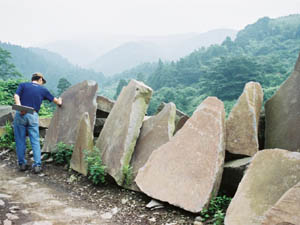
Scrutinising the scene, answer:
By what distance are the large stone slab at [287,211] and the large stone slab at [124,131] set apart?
→ 187 cm

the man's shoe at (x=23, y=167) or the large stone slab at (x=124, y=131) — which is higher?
A: the large stone slab at (x=124, y=131)

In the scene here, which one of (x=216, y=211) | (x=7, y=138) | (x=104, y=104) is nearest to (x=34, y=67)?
(x=7, y=138)

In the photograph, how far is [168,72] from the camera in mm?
54625

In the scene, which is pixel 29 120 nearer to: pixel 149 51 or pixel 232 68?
pixel 232 68

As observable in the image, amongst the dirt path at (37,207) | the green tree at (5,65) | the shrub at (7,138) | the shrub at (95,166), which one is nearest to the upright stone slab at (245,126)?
the shrub at (95,166)

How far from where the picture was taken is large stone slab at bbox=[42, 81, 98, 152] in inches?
183

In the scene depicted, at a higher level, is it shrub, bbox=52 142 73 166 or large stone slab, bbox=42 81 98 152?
large stone slab, bbox=42 81 98 152

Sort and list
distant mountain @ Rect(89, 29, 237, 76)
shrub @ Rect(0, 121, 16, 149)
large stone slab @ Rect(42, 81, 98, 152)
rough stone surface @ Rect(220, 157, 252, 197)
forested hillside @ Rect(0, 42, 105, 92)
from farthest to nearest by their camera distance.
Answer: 1. distant mountain @ Rect(89, 29, 237, 76)
2. forested hillside @ Rect(0, 42, 105, 92)
3. shrub @ Rect(0, 121, 16, 149)
4. large stone slab @ Rect(42, 81, 98, 152)
5. rough stone surface @ Rect(220, 157, 252, 197)

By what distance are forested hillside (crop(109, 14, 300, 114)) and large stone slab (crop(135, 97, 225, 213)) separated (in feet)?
92.8

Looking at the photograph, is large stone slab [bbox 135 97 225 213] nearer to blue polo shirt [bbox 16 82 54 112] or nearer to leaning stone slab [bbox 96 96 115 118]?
leaning stone slab [bbox 96 96 115 118]

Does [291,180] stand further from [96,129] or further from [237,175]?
[96,129]

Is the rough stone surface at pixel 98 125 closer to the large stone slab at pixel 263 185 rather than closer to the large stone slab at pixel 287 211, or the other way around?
the large stone slab at pixel 263 185

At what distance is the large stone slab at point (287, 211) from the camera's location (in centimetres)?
203

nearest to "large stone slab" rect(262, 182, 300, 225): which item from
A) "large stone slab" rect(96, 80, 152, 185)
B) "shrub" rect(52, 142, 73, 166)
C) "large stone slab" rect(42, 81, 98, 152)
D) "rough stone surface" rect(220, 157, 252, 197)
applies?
"rough stone surface" rect(220, 157, 252, 197)
